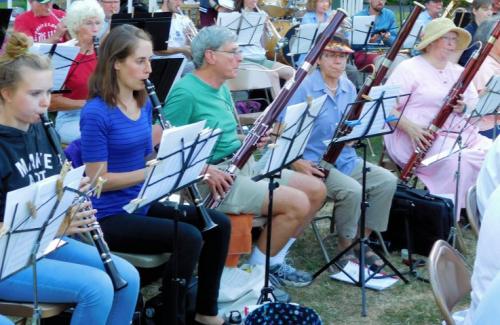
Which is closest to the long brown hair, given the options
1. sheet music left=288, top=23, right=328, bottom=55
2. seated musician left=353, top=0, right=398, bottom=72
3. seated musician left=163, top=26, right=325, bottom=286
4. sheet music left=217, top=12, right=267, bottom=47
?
seated musician left=163, top=26, right=325, bottom=286

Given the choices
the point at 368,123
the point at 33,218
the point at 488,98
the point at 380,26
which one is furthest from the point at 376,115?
the point at 380,26

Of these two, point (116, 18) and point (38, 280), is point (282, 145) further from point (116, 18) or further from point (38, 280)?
point (116, 18)

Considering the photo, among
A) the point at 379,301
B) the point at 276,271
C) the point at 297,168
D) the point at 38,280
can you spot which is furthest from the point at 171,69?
the point at 38,280

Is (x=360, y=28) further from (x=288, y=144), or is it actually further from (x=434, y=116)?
(x=288, y=144)

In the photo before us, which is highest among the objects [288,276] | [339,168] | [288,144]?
[288,144]

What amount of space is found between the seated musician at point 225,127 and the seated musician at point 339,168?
367 mm

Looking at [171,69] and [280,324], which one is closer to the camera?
[280,324]

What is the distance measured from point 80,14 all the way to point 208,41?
1.42 metres

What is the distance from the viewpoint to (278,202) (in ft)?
14.9

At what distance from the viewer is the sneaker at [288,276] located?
480 cm

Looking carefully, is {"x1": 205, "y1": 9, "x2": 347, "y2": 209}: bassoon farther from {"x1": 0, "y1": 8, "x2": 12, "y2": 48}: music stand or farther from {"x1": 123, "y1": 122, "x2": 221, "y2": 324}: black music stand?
{"x1": 0, "y1": 8, "x2": 12, "y2": 48}: music stand

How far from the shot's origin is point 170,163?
3176mm

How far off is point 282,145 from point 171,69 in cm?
200

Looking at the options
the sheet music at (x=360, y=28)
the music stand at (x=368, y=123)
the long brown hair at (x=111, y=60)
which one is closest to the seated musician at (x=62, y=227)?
the long brown hair at (x=111, y=60)
